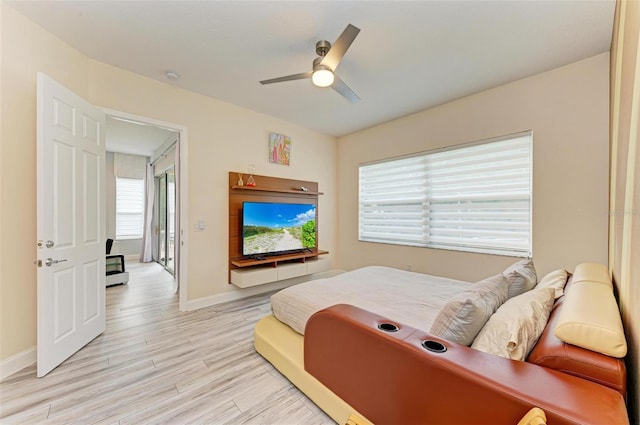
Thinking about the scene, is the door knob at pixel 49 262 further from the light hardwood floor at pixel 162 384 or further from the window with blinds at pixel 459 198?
the window with blinds at pixel 459 198

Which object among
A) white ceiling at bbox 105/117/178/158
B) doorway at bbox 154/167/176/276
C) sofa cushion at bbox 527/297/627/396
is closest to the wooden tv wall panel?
white ceiling at bbox 105/117/178/158

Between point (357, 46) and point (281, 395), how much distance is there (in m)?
2.94

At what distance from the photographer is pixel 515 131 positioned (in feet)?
9.45

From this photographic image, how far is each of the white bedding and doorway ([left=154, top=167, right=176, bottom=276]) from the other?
156 inches

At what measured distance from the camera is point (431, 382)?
1018mm

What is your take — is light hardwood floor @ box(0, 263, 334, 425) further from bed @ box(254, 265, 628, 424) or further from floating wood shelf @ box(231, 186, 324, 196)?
floating wood shelf @ box(231, 186, 324, 196)

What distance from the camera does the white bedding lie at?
183 centimetres

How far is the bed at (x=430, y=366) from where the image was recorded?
32.4 inches

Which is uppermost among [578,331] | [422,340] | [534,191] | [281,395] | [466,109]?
[466,109]

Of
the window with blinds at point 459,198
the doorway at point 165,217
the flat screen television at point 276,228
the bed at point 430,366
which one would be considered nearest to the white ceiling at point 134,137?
the doorway at point 165,217

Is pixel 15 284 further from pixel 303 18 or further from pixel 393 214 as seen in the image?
pixel 393 214

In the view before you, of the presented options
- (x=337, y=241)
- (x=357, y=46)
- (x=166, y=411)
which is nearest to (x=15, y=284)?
(x=166, y=411)

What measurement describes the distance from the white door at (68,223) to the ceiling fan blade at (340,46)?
2.22 meters

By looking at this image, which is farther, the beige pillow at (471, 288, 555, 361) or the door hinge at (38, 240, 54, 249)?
the door hinge at (38, 240, 54, 249)
